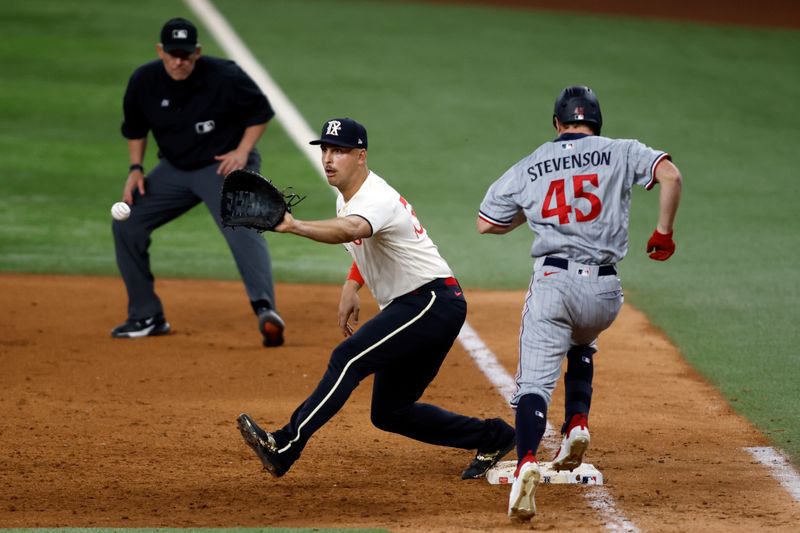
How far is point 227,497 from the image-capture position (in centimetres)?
591

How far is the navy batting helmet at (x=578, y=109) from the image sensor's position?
584cm

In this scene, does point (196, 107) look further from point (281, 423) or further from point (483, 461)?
point (483, 461)

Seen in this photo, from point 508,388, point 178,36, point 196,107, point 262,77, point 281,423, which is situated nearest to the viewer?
point 281,423

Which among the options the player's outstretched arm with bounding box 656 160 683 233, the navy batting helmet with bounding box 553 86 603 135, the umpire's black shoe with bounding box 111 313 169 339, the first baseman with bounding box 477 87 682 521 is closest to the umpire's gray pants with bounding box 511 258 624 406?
the first baseman with bounding box 477 87 682 521

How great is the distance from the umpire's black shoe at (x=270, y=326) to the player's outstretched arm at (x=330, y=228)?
127 inches

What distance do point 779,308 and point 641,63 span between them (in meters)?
10.5

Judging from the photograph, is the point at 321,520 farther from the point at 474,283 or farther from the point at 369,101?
the point at 369,101

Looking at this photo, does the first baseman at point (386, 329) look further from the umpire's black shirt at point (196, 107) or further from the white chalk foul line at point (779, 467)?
the umpire's black shirt at point (196, 107)

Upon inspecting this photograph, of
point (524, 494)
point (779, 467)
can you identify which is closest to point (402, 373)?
point (524, 494)

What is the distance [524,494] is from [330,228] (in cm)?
138

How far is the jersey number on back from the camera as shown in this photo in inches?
224

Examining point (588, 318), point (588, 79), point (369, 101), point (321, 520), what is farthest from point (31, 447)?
point (588, 79)

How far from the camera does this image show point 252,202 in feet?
18.5

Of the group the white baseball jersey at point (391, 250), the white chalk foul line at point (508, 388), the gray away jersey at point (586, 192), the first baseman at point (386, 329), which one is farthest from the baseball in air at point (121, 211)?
the gray away jersey at point (586, 192)
